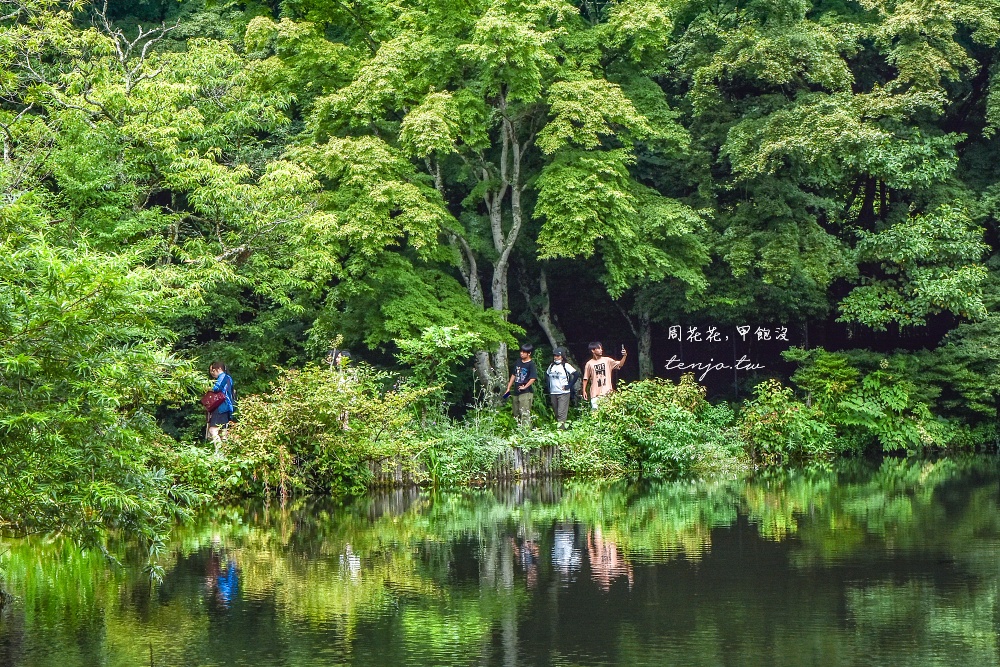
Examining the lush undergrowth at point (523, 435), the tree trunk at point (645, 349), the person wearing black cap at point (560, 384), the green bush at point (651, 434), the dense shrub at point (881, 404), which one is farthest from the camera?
the tree trunk at point (645, 349)

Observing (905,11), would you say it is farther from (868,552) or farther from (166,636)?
(166,636)

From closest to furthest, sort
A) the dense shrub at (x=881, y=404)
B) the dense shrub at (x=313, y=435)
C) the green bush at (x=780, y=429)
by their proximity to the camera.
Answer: the dense shrub at (x=313, y=435)
the green bush at (x=780, y=429)
the dense shrub at (x=881, y=404)

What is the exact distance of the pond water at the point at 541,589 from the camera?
24.2 feet

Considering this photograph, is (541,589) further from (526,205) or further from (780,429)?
(526,205)

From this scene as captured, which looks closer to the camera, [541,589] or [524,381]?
[541,589]

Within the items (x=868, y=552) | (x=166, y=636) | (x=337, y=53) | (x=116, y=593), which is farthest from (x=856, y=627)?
(x=337, y=53)

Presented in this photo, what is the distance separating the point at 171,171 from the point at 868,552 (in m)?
13.1

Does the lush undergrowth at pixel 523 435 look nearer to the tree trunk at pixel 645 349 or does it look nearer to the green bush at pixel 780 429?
the green bush at pixel 780 429

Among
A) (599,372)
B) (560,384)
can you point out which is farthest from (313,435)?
(599,372)

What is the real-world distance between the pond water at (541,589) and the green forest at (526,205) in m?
4.40

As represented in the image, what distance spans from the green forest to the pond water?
4398 millimetres

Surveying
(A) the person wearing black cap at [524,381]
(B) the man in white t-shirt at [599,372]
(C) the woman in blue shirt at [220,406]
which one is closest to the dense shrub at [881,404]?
(B) the man in white t-shirt at [599,372]

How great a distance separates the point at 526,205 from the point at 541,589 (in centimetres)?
1708

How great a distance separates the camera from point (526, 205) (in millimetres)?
25875
